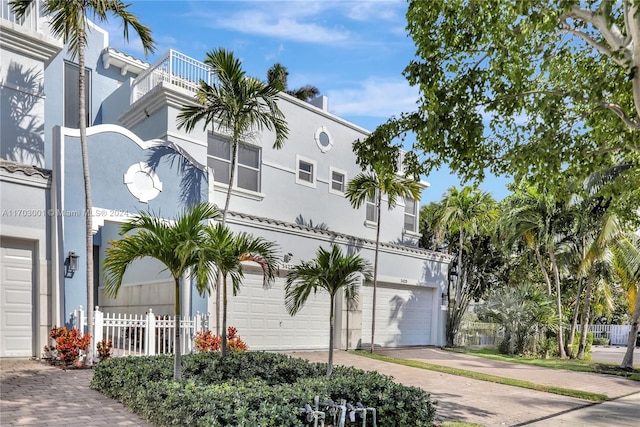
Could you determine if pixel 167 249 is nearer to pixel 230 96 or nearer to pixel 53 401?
pixel 53 401

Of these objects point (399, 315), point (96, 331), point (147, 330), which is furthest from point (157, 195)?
point (399, 315)

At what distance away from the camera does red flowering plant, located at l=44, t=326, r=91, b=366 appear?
967cm

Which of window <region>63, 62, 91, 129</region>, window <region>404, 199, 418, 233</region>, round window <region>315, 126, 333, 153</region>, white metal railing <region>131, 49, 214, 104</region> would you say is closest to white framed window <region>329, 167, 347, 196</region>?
round window <region>315, 126, 333, 153</region>

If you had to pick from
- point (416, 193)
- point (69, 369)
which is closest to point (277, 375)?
point (69, 369)

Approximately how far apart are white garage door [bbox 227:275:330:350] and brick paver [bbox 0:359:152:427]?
198 inches

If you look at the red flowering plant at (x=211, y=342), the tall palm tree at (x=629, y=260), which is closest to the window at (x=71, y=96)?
the red flowering plant at (x=211, y=342)

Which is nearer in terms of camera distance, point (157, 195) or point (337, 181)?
point (157, 195)

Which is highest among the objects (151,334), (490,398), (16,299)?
(16,299)

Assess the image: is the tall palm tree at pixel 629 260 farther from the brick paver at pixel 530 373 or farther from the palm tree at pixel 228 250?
the palm tree at pixel 228 250

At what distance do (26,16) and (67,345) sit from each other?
7.94 meters

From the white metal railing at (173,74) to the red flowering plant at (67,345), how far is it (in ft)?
23.6

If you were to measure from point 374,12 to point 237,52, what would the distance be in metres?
5.00

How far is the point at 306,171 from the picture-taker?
17891mm

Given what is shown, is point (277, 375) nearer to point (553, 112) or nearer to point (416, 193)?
point (553, 112)
